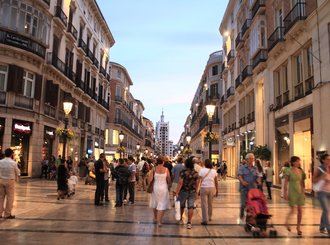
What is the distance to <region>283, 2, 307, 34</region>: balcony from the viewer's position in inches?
740

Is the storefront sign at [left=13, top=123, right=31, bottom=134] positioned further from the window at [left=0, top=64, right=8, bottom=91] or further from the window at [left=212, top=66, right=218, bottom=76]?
the window at [left=212, top=66, right=218, bottom=76]

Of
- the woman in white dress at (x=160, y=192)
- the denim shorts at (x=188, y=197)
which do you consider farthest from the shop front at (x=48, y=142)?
the denim shorts at (x=188, y=197)

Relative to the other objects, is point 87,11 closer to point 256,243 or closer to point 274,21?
point 274,21

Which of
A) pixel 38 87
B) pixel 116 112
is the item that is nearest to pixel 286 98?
pixel 38 87

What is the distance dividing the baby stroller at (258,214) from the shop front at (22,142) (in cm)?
2039

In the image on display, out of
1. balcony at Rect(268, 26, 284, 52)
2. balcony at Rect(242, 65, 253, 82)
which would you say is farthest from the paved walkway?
balcony at Rect(242, 65, 253, 82)

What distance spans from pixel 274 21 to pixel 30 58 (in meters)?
16.6

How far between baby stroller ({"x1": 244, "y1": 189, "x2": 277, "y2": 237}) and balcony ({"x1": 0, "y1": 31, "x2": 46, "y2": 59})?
21.2 meters

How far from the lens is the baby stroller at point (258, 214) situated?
8000mm

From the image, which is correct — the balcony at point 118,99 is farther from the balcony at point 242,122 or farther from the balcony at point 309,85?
the balcony at point 309,85

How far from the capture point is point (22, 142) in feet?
86.4

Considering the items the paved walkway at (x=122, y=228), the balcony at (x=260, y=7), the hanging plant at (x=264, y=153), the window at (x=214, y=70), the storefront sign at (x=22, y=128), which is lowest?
the paved walkway at (x=122, y=228)

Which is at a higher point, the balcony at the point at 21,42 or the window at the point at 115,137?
the balcony at the point at 21,42

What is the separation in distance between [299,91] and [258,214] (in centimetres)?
1359
